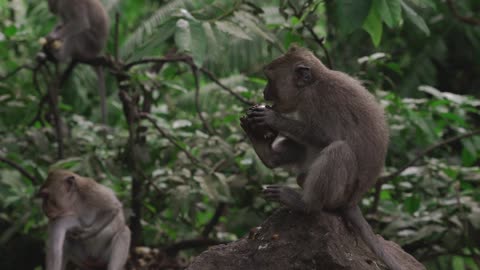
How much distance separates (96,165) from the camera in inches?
221

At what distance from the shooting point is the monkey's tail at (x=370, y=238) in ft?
11.6

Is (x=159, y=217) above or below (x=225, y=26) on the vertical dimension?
below

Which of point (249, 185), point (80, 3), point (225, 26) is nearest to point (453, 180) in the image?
point (249, 185)

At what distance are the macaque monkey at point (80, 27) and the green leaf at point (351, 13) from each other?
5419mm

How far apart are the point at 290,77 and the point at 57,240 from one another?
2455mm

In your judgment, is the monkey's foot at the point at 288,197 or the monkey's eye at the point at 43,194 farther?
the monkey's eye at the point at 43,194

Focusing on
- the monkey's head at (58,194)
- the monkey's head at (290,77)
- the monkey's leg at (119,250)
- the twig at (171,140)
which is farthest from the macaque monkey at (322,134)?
the monkey's head at (58,194)

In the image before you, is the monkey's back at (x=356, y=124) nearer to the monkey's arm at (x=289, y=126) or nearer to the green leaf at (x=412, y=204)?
the monkey's arm at (x=289, y=126)

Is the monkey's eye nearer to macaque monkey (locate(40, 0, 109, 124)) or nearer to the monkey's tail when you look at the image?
the monkey's tail

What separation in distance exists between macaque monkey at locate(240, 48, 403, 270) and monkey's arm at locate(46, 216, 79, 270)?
2052 millimetres

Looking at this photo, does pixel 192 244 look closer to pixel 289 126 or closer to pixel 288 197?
pixel 288 197

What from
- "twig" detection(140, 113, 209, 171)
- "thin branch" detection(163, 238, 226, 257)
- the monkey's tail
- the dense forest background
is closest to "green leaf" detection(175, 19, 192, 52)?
the dense forest background

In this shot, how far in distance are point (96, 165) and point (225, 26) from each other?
214 cm

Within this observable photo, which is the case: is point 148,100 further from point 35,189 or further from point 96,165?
point 35,189
